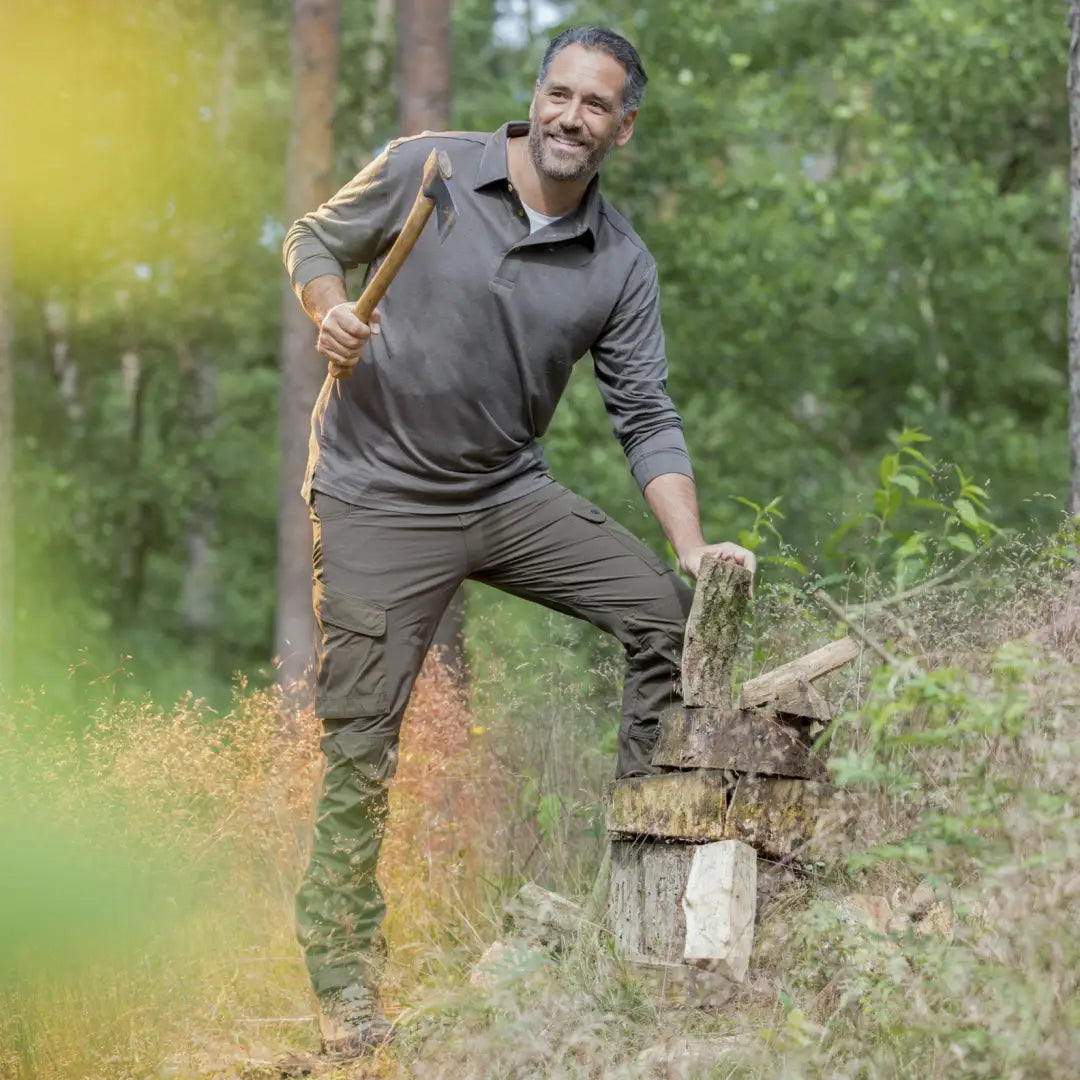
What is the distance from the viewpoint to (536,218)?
425cm

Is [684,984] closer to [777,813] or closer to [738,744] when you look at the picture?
[777,813]

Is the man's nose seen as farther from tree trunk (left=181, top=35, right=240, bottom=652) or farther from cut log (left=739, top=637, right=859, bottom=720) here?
tree trunk (left=181, top=35, right=240, bottom=652)

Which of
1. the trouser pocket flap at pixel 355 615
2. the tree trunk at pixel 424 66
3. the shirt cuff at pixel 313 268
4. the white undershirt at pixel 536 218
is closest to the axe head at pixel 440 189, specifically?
the white undershirt at pixel 536 218

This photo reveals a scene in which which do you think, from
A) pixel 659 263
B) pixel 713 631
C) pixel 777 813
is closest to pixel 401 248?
pixel 713 631

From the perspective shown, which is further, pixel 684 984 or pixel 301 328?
pixel 301 328

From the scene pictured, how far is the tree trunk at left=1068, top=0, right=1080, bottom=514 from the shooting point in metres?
5.44

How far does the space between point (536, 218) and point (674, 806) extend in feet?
5.54

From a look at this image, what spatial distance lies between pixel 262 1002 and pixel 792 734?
175 cm

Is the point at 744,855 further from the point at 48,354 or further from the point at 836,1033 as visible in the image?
the point at 48,354

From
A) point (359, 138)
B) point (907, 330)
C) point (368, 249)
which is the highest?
point (359, 138)

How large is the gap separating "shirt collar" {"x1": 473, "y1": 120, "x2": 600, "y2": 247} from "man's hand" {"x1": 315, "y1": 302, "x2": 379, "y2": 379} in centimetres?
59

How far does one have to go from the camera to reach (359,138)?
1697 centimetres

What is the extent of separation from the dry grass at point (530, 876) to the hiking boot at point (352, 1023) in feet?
0.22

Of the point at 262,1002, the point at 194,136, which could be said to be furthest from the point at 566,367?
the point at 194,136
